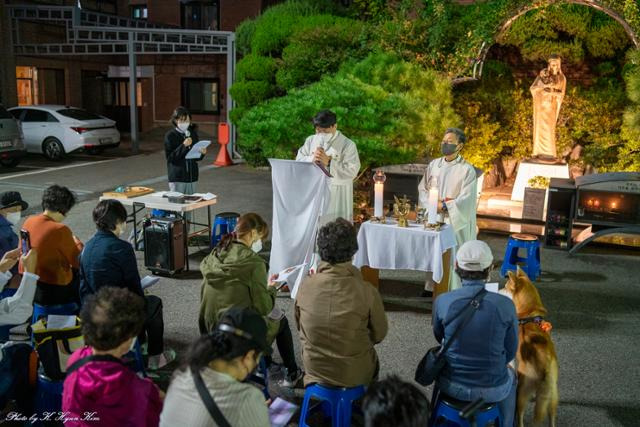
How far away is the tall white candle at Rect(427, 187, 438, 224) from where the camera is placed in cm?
619

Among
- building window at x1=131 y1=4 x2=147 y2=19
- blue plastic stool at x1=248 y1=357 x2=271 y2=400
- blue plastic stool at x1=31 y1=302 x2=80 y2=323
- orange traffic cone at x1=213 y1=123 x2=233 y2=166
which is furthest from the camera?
building window at x1=131 y1=4 x2=147 y2=19

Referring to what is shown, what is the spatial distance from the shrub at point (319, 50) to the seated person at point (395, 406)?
439 inches

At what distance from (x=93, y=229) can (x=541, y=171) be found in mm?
7850

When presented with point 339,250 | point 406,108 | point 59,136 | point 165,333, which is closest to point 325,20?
point 406,108

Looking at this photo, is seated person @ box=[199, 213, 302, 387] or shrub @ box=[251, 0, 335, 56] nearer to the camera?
seated person @ box=[199, 213, 302, 387]

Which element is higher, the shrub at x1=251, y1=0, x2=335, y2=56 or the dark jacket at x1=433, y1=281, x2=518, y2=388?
the shrub at x1=251, y1=0, x2=335, y2=56

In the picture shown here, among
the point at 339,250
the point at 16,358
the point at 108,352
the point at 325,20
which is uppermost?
the point at 325,20

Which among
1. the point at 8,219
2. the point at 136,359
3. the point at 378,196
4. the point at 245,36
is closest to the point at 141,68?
the point at 245,36

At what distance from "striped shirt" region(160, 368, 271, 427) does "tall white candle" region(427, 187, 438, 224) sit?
3934 mm

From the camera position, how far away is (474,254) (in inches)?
146

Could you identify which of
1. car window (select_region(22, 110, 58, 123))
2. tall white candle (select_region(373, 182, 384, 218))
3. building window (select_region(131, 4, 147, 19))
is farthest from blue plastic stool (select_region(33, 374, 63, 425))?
building window (select_region(131, 4, 147, 19))

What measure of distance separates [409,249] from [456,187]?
0.90 metres

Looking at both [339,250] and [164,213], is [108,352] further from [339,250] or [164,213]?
[164,213]

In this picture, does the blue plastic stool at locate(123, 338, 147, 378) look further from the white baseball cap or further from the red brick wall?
the red brick wall
